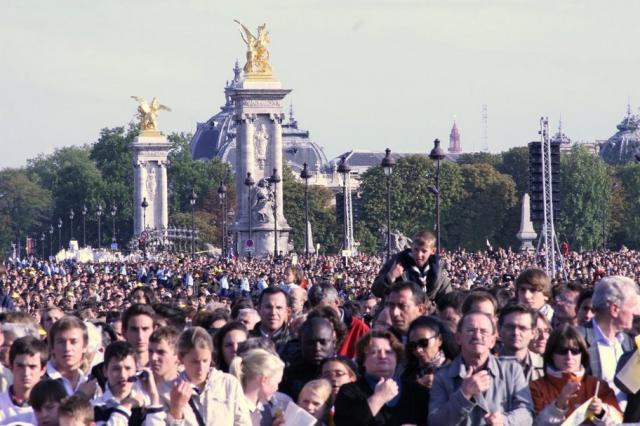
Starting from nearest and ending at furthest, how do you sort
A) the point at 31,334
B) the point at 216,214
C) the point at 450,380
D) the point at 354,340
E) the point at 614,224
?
the point at 450,380 → the point at 31,334 → the point at 354,340 → the point at 614,224 → the point at 216,214

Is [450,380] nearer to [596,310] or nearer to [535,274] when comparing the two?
[596,310]

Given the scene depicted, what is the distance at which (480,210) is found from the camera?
122m

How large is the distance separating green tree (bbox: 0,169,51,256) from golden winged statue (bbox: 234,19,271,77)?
229 feet

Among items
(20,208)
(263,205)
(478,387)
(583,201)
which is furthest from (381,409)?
(20,208)

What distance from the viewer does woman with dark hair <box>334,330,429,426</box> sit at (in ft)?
38.3

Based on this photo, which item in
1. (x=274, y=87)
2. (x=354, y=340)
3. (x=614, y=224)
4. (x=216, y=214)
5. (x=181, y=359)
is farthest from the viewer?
(x=216, y=214)

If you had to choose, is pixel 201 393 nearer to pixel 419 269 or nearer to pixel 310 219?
pixel 419 269

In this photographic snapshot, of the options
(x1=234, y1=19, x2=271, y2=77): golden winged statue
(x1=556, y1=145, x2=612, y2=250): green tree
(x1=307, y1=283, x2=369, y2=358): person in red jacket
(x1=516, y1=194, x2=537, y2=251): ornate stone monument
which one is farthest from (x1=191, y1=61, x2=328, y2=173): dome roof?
(x1=307, y1=283, x2=369, y2=358): person in red jacket

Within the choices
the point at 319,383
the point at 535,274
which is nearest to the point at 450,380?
the point at 319,383

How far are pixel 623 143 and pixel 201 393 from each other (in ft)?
576

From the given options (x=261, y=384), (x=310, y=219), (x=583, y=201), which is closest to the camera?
(x=261, y=384)

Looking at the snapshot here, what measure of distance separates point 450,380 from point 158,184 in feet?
385

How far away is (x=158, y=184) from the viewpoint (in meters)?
128

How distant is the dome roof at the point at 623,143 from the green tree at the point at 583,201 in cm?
5069
